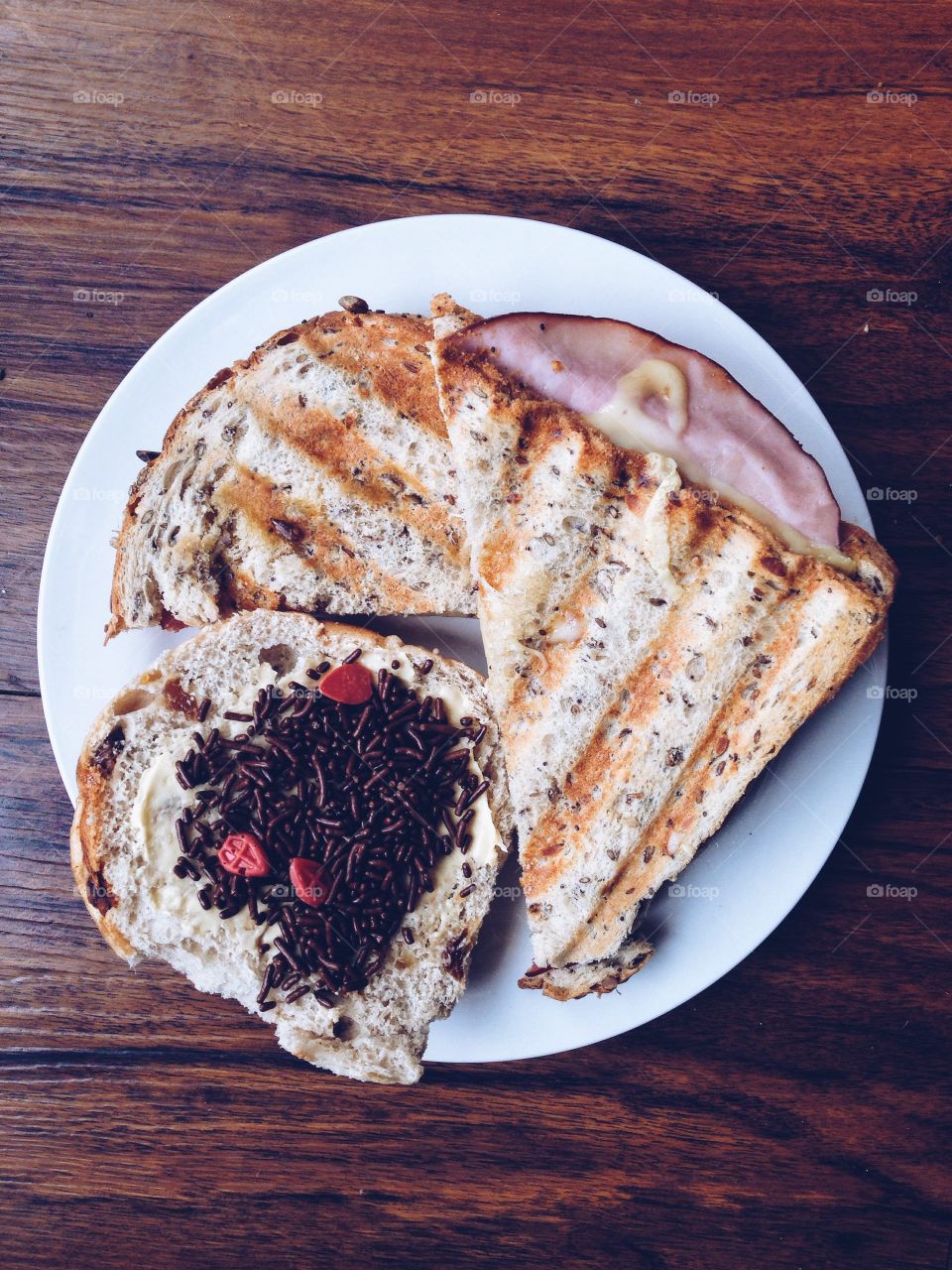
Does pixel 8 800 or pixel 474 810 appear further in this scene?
pixel 8 800

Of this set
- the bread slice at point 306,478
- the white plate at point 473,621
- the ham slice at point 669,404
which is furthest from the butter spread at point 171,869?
the ham slice at point 669,404

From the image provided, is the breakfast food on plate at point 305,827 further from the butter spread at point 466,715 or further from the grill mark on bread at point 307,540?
the grill mark on bread at point 307,540

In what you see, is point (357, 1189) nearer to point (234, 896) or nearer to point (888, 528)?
point (234, 896)

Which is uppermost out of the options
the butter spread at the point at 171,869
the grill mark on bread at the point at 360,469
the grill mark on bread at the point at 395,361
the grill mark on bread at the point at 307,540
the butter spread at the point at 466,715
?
the grill mark on bread at the point at 395,361

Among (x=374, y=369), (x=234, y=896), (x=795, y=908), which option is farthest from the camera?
(x=795, y=908)

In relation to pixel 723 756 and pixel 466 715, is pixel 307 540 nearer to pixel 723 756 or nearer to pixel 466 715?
pixel 466 715

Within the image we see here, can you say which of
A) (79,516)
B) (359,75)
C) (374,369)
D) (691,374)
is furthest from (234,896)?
(359,75)

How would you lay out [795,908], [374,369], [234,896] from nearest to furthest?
[234,896] → [374,369] → [795,908]
